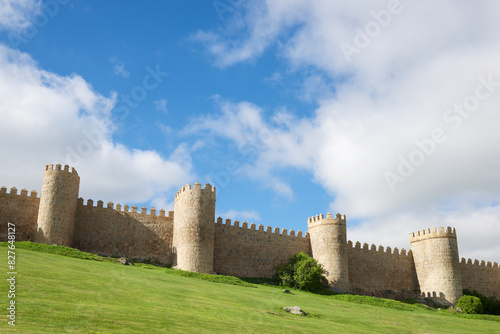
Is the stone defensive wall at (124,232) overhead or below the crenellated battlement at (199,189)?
below

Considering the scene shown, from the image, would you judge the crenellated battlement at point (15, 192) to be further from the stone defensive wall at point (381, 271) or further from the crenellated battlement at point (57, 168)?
the stone defensive wall at point (381, 271)

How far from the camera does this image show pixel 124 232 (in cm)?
3669

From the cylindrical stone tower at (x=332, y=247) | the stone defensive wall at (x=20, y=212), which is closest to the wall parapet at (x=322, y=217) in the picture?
the cylindrical stone tower at (x=332, y=247)

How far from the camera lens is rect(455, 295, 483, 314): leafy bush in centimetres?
4199

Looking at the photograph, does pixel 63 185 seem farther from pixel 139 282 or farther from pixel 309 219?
pixel 309 219

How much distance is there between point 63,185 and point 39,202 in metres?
2.55

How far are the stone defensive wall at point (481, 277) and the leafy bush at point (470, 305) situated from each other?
7.00 m

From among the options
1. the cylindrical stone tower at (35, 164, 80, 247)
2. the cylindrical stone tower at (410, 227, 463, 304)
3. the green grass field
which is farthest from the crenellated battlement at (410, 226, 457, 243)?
the cylindrical stone tower at (35, 164, 80, 247)

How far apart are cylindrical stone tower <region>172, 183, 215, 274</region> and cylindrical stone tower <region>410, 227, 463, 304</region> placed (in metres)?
22.9

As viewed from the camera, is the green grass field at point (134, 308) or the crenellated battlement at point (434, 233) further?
the crenellated battlement at point (434, 233)

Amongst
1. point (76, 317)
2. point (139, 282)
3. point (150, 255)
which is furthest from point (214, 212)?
point (76, 317)

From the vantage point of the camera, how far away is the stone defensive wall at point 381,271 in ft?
147

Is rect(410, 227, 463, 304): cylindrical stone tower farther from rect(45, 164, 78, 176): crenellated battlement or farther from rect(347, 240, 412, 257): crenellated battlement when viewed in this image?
rect(45, 164, 78, 176): crenellated battlement

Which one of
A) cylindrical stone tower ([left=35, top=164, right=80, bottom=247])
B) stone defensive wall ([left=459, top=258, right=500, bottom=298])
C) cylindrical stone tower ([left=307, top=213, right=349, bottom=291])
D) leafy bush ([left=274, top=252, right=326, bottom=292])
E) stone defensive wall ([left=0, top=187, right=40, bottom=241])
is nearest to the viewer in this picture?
cylindrical stone tower ([left=35, top=164, right=80, bottom=247])
